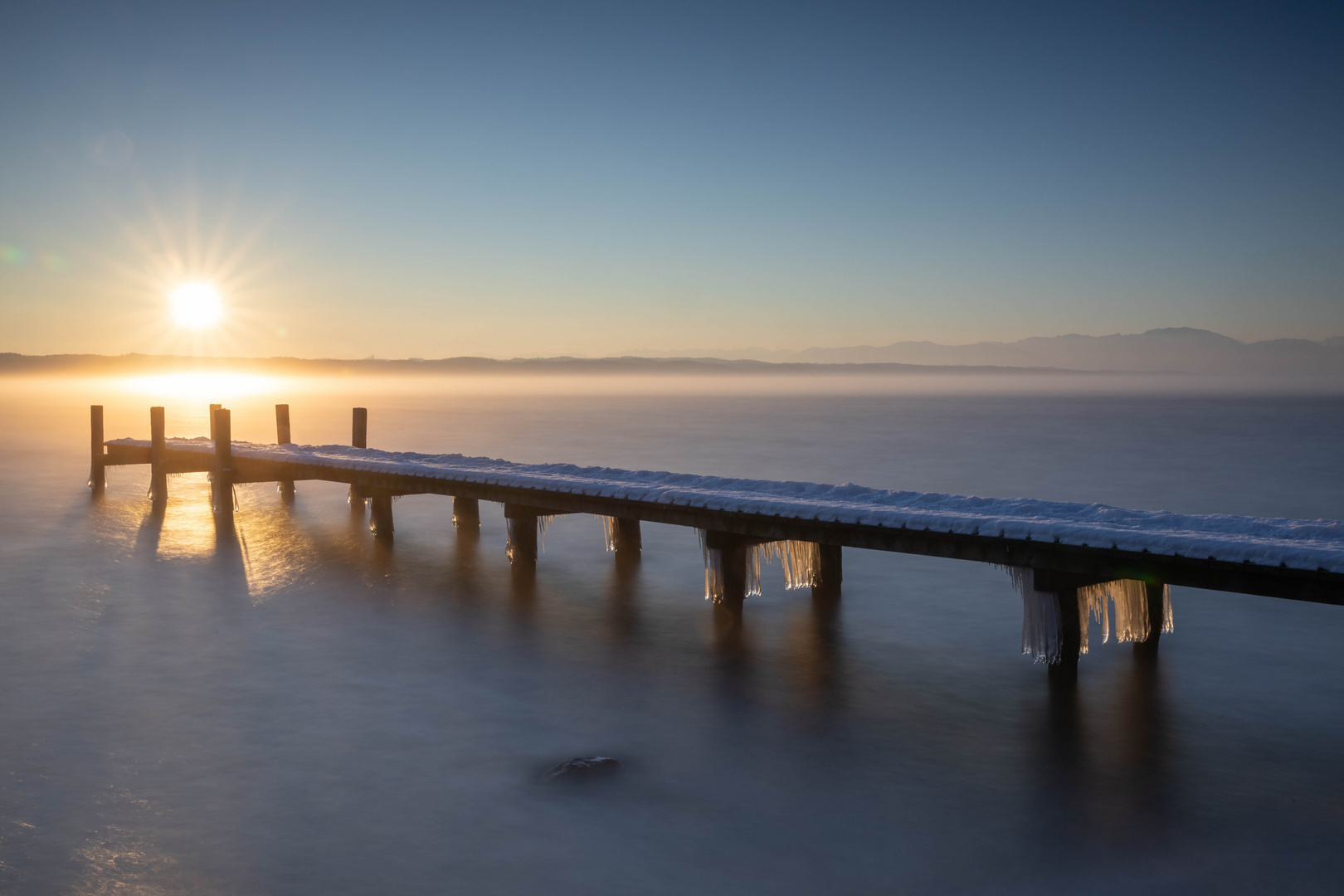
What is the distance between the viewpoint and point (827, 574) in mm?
14484

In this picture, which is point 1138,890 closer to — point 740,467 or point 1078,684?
point 1078,684

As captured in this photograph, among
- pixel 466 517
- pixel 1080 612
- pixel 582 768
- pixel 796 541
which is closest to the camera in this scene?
pixel 582 768

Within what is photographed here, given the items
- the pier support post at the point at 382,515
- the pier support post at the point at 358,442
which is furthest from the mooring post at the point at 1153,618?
the pier support post at the point at 358,442

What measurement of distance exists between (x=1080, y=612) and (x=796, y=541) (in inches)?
156

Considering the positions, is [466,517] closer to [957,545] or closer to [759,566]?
[759,566]

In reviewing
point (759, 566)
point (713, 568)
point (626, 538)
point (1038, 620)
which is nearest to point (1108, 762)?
point (1038, 620)

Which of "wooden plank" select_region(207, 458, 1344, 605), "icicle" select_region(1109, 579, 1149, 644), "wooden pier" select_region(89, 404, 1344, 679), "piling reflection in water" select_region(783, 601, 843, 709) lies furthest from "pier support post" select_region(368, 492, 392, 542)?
"icicle" select_region(1109, 579, 1149, 644)

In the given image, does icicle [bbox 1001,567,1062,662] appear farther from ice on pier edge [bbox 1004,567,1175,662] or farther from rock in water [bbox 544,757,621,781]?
rock in water [bbox 544,757,621,781]

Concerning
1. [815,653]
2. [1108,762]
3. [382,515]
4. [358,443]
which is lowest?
[1108,762]

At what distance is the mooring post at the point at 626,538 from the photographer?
16844mm

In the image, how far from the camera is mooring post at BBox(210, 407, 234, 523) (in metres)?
20.9

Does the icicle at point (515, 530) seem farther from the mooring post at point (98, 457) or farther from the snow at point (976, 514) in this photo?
the mooring post at point (98, 457)

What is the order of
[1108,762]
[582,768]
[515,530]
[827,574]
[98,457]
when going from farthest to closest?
1. [98,457]
2. [515,530]
3. [827,574]
4. [1108,762]
5. [582,768]

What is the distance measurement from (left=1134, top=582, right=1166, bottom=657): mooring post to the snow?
37.1 inches
